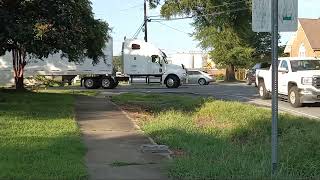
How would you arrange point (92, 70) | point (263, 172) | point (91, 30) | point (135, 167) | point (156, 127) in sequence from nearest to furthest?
1. point (263, 172)
2. point (135, 167)
3. point (156, 127)
4. point (91, 30)
5. point (92, 70)

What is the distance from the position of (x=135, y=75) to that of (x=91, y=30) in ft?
77.0

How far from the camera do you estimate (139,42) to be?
1766 inches

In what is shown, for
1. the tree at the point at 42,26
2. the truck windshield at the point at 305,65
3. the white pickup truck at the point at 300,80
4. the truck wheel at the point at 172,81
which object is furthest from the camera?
the truck wheel at the point at 172,81

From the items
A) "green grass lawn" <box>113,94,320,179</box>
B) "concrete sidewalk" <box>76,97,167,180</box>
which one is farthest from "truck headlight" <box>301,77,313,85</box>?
"concrete sidewalk" <box>76,97,167,180</box>

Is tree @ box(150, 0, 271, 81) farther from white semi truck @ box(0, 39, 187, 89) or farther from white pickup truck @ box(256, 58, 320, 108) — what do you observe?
white pickup truck @ box(256, 58, 320, 108)

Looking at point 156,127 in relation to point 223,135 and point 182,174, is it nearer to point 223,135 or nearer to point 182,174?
point 223,135

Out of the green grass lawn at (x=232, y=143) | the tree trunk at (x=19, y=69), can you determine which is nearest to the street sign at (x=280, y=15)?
the green grass lawn at (x=232, y=143)

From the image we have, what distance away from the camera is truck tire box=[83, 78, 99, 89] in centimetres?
4297

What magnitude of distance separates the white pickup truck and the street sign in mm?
12568

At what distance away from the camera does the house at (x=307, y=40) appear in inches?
2403

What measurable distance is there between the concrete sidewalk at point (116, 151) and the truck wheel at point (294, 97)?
672cm

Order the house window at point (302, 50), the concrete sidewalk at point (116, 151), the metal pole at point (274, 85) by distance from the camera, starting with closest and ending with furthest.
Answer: the metal pole at point (274, 85) < the concrete sidewalk at point (116, 151) < the house window at point (302, 50)

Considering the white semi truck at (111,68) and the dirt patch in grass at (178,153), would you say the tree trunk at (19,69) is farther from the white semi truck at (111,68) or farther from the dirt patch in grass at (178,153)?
the dirt patch in grass at (178,153)

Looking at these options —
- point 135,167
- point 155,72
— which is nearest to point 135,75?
point 155,72
